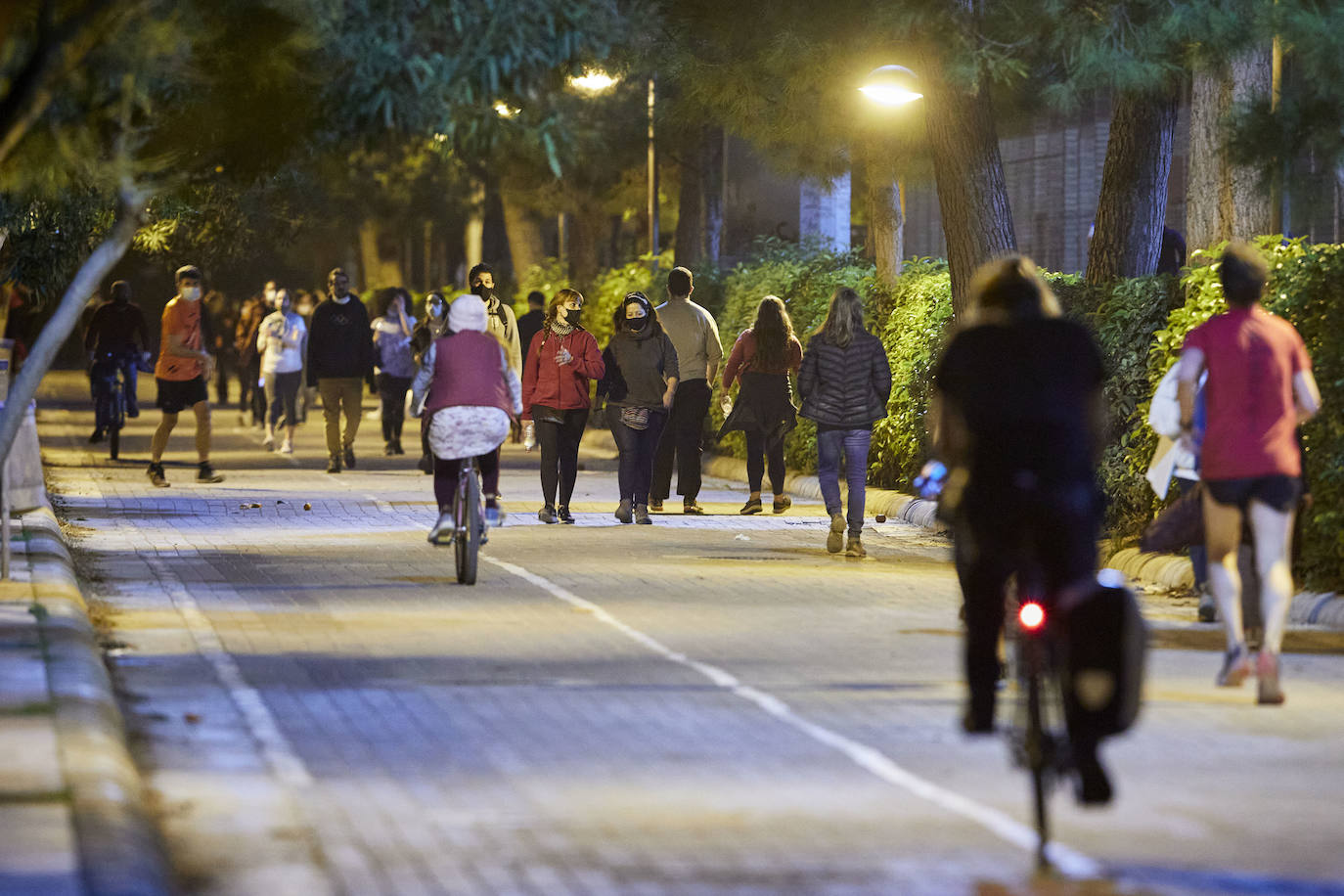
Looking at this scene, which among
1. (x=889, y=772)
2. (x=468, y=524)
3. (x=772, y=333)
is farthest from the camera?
(x=772, y=333)

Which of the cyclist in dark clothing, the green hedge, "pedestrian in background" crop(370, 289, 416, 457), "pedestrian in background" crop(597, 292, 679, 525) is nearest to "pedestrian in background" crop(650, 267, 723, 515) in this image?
"pedestrian in background" crop(597, 292, 679, 525)

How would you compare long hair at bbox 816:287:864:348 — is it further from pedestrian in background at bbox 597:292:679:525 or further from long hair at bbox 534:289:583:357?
long hair at bbox 534:289:583:357

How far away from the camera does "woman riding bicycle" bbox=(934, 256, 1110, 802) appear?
7375 mm

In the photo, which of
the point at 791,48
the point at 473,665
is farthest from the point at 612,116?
the point at 473,665

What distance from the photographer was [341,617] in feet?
41.5

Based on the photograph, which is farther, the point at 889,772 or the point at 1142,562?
the point at 1142,562

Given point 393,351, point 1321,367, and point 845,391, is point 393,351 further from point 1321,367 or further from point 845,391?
point 1321,367

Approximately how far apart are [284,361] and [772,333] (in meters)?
10.1

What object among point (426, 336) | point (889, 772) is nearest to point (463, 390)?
point (426, 336)

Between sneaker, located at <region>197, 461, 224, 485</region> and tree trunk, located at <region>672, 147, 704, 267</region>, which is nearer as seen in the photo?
sneaker, located at <region>197, 461, 224, 485</region>

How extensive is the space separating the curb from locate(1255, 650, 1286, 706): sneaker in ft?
15.1

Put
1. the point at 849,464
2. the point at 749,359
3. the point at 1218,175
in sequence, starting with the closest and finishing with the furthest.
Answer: the point at 849,464
the point at 1218,175
the point at 749,359

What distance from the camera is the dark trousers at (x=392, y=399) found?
89.4 ft

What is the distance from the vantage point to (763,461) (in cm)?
1991
